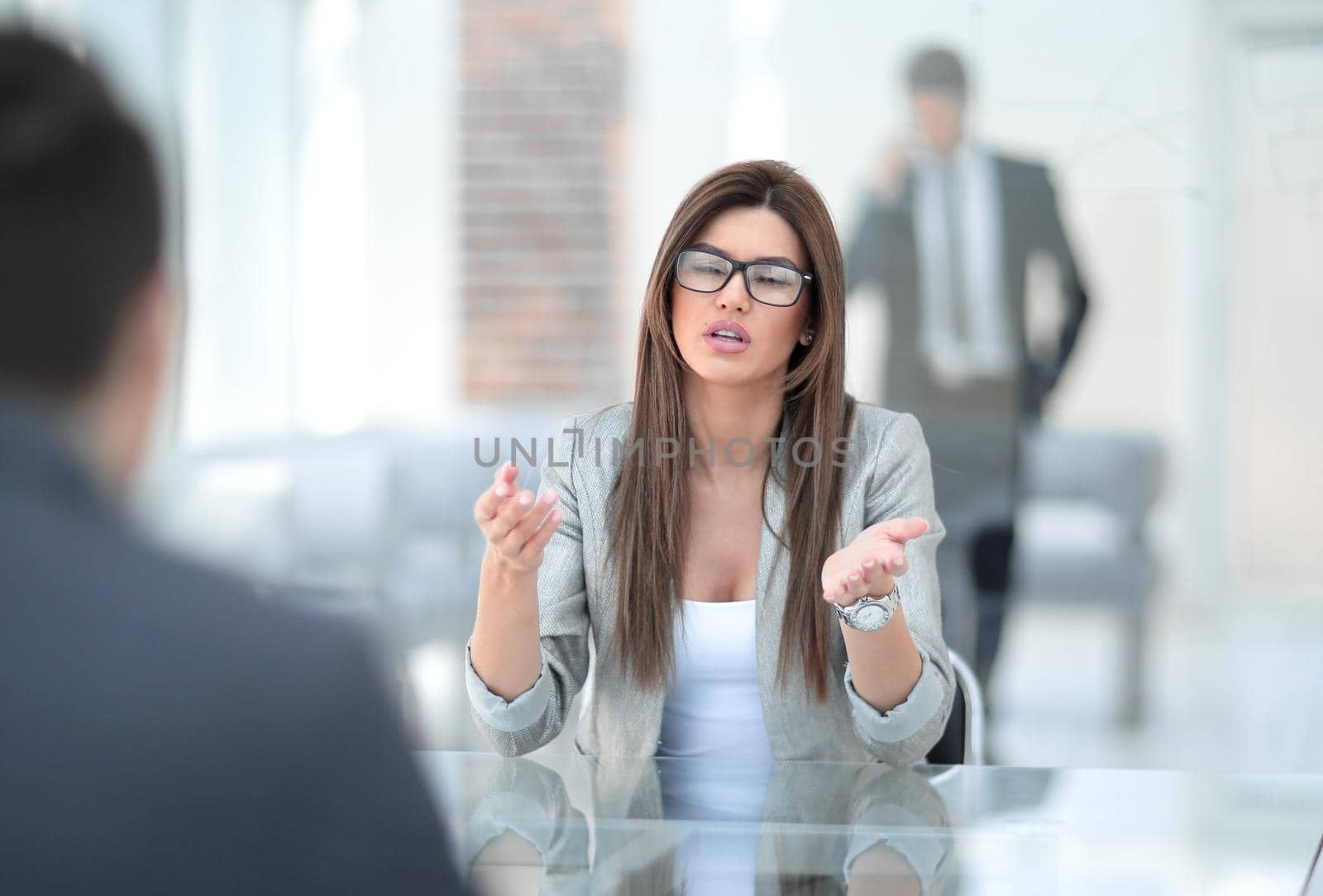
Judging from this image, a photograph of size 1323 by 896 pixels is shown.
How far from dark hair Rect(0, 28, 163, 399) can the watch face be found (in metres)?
0.97

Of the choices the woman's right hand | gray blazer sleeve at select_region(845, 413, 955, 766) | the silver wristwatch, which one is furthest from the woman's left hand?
the woman's right hand

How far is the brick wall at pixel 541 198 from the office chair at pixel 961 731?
1548 millimetres

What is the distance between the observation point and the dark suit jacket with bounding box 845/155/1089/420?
2865 millimetres

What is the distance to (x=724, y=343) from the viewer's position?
158 centimetres

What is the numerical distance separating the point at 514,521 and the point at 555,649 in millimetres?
358

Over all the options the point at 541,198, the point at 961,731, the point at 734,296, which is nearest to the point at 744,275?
the point at 734,296

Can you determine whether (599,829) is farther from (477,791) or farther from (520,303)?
(520,303)

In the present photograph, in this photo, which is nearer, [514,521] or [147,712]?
[147,712]

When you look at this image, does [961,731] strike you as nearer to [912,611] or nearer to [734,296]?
[912,611]

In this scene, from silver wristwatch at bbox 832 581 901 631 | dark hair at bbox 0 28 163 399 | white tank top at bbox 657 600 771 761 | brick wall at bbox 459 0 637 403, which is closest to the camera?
dark hair at bbox 0 28 163 399

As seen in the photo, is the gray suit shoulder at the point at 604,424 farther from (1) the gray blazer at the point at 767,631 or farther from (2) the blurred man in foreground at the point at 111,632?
(2) the blurred man in foreground at the point at 111,632

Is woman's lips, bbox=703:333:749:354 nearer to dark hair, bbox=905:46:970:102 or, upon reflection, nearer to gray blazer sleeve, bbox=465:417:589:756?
gray blazer sleeve, bbox=465:417:589:756

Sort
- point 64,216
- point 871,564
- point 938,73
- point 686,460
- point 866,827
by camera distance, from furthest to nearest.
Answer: point 938,73 → point 686,460 → point 871,564 → point 866,827 → point 64,216

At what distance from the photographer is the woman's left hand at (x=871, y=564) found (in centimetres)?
122
